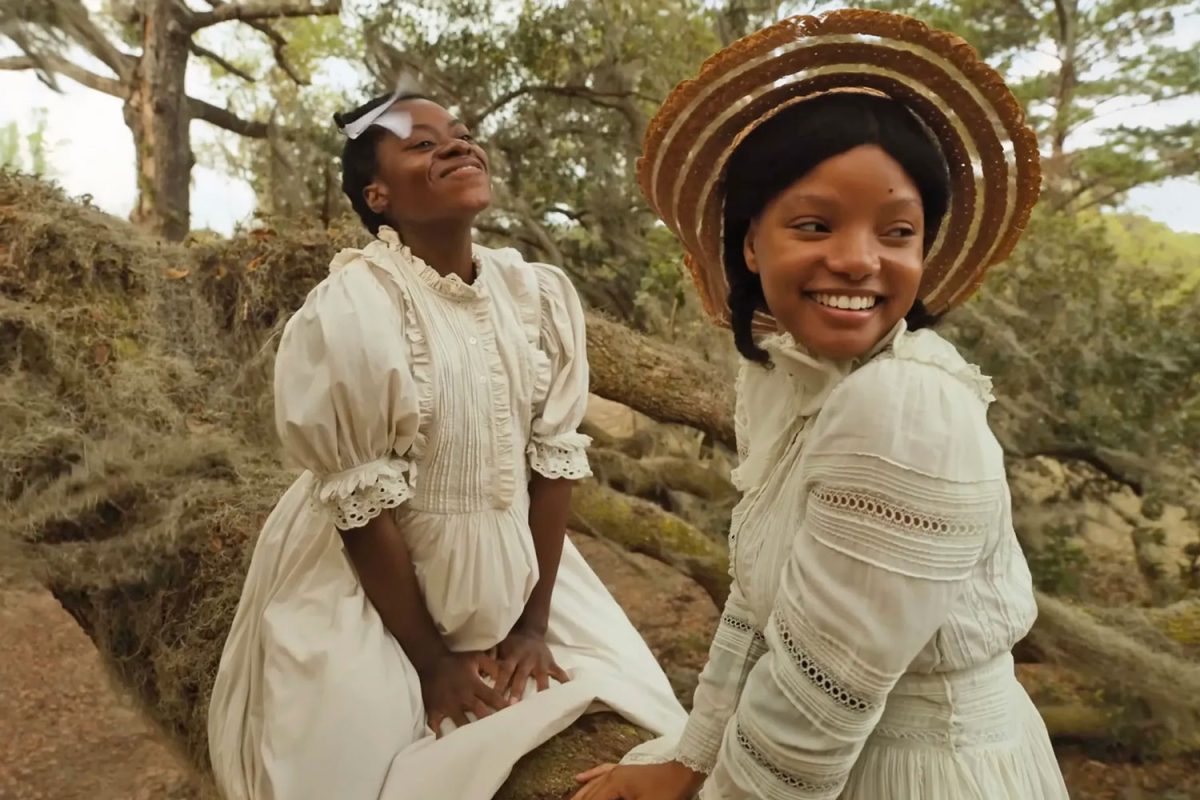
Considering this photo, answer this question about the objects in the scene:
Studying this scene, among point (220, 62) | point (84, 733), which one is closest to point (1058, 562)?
point (84, 733)

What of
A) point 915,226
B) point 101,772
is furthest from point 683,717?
point 101,772

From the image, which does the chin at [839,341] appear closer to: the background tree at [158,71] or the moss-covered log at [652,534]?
the moss-covered log at [652,534]

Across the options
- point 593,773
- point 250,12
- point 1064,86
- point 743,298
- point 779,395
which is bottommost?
point 593,773

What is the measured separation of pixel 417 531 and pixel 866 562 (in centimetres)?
86

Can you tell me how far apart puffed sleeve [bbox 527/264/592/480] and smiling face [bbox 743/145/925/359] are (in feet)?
2.52

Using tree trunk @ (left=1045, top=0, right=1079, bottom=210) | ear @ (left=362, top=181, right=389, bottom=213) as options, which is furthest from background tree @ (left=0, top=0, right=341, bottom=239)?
tree trunk @ (left=1045, top=0, right=1079, bottom=210)

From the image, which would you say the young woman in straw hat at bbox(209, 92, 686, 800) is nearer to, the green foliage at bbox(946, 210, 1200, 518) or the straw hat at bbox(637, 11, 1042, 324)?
the straw hat at bbox(637, 11, 1042, 324)

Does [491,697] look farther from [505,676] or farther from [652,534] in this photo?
[652,534]

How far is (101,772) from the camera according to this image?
2.77 meters

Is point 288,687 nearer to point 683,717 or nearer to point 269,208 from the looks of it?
point 683,717

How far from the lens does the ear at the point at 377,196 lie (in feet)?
4.73

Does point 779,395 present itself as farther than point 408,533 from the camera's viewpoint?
No

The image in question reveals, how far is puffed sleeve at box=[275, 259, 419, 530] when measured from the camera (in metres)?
1.26

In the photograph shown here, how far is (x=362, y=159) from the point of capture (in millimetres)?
1460
